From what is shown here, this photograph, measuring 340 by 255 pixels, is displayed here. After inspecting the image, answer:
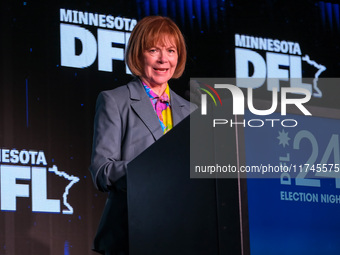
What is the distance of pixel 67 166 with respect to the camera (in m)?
3.84

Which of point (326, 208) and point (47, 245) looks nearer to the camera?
point (326, 208)

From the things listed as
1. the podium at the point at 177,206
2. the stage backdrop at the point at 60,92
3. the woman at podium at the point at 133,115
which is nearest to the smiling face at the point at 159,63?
the woman at podium at the point at 133,115

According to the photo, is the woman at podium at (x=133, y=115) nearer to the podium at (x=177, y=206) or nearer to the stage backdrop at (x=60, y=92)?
the podium at (x=177, y=206)

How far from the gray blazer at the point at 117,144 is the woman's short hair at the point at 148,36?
78mm

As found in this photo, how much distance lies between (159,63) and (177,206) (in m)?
0.64

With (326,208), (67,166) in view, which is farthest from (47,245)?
(326,208)

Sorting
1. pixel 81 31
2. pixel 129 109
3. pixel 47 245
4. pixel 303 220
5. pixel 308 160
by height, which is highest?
pixel 81 31

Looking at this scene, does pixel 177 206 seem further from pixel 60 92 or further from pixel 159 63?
pixel 60 92

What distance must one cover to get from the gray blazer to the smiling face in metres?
0.05

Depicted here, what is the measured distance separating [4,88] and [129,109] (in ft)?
7.08

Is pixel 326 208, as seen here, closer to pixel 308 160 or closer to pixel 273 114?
pixel 308 160

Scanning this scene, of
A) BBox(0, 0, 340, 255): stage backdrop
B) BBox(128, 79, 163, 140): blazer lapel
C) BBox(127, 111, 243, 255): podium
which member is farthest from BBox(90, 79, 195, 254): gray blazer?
BBox(0, 0, 340, 255): stage backdrop

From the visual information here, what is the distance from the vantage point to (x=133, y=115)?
1.75 meters

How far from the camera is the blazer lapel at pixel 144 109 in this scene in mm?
1727
